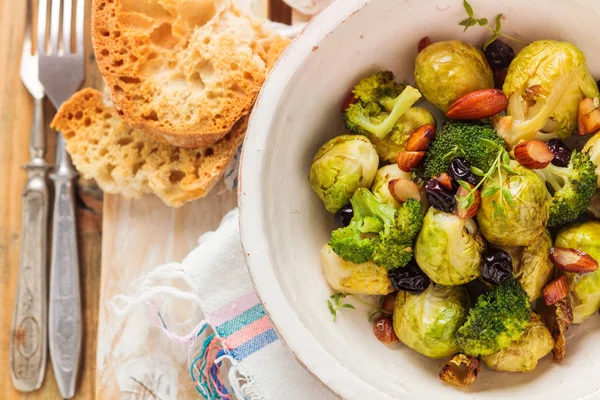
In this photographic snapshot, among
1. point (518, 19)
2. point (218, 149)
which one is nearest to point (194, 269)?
point (218, 149)

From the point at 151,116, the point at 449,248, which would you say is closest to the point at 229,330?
the point at 151,116

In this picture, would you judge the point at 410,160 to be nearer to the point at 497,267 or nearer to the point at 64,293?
the point at 497,267

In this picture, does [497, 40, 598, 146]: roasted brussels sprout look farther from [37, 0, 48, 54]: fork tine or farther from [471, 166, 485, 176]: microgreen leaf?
[37, 0, 48, 54]: fork tine

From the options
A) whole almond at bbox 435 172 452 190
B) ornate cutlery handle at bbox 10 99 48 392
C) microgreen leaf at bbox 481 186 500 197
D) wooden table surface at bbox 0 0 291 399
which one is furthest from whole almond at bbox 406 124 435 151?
ornate cutlery handle at bbox 10 99 48 392

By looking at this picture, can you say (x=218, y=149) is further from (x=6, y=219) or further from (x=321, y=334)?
(x=6, y=219)

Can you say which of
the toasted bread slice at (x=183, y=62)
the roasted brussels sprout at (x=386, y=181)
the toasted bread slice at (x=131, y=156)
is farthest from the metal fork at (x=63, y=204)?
the roasted brussels sprout at (x=386, y=181)
